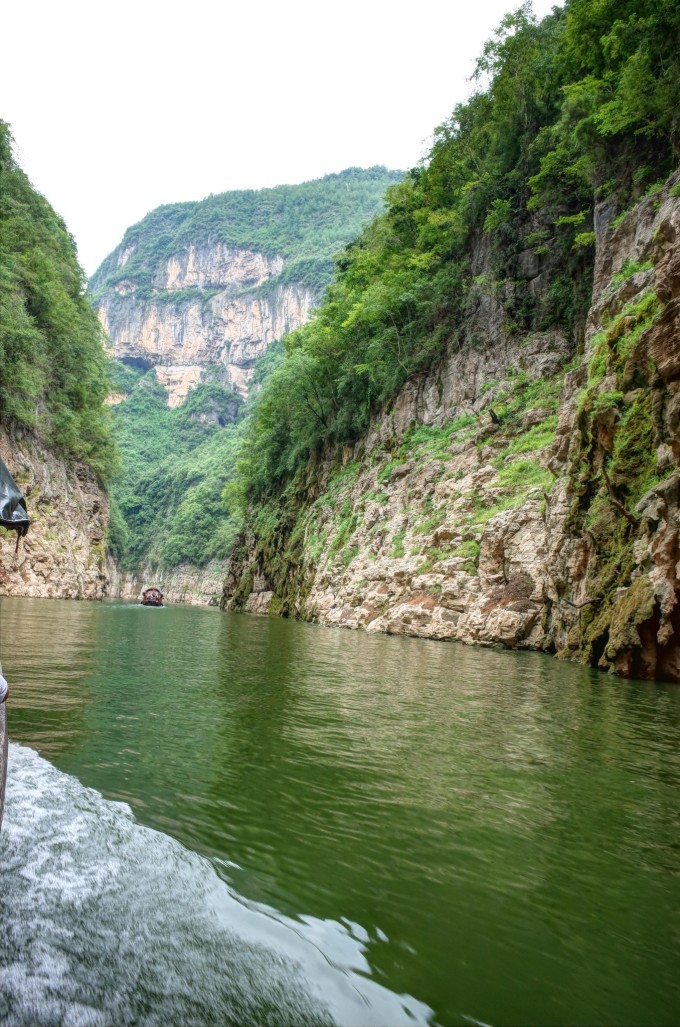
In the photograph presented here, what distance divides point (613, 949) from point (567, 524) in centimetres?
1232

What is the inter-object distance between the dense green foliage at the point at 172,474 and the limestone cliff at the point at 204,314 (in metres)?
8.09

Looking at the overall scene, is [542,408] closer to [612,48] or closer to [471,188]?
[612,48]

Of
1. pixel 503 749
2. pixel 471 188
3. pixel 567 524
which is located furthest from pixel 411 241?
pixel 503 749

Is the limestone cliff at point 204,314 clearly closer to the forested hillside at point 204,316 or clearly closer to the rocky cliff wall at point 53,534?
the forested hillside at point 204,316

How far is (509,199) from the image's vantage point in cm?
2525

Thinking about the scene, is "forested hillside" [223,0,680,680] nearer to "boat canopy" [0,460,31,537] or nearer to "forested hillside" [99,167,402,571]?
"boat canopy" [0,460,31,537]

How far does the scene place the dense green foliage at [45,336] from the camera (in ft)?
110

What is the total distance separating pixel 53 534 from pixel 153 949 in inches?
1556

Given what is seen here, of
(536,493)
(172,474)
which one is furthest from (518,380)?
(172,474)

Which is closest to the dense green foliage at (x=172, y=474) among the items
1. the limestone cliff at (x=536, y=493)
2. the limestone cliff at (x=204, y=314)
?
the limestone cliff at (x=204, y=314)

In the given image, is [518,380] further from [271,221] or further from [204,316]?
[271,221]

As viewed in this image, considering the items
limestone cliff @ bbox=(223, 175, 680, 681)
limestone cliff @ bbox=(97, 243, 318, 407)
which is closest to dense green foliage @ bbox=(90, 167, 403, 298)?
limestone cliff @ bbox=(97, 243, 318, 407)

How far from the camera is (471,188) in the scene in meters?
26.2

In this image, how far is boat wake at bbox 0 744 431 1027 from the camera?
1806 mm
